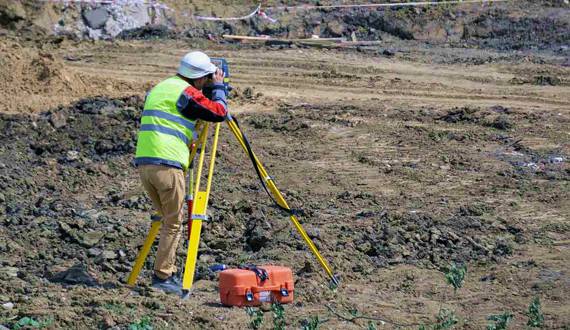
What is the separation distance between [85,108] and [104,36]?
7760 mm

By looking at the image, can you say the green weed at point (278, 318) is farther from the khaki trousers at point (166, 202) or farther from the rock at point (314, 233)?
the rock at point (314, 233)

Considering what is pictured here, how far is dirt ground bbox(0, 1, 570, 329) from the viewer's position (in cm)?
905

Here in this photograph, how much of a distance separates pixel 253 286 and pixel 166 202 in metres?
0.94

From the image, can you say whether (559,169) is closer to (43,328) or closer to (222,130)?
(222,130)

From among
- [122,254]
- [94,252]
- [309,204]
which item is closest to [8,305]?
[122,254]

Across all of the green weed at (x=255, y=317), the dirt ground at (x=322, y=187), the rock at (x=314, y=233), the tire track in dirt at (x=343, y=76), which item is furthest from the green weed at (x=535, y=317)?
the tire track in dirt at (x=343, y=76)

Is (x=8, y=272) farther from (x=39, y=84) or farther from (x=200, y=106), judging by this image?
(x=39, y=84)

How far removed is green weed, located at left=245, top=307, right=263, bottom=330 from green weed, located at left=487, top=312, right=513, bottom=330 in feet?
5.42

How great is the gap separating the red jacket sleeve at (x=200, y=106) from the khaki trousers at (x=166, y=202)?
0.49m

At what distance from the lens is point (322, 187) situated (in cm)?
1344

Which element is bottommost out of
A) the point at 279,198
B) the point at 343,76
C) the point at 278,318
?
the point at 343,76

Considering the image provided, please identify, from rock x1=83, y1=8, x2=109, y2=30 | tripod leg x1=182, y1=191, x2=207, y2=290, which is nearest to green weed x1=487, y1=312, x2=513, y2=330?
tripod leg x1=182, y1=191, x2=207, y2=290

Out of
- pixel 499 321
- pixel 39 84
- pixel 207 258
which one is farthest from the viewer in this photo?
pixel 39 84

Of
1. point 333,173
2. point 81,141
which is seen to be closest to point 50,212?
point 81,141
